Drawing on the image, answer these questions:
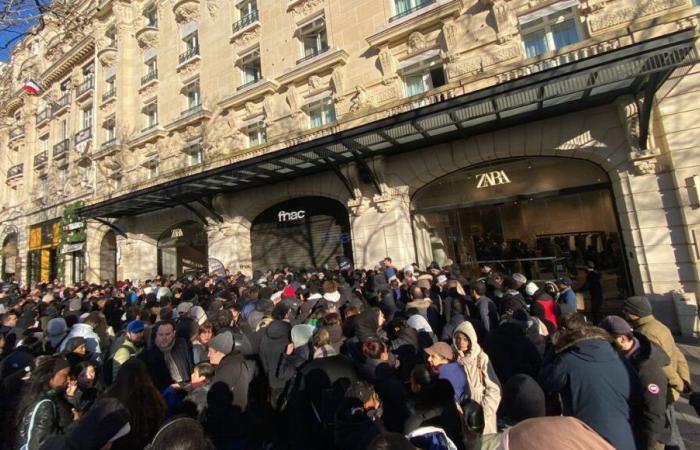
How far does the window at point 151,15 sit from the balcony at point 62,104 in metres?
9.96

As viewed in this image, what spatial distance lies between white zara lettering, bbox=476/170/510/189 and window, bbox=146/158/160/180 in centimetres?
1674

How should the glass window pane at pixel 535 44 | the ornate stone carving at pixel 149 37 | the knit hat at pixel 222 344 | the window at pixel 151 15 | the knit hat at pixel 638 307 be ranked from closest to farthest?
the knit hat at pixel 638 307 < the knit hat at pixel 222 344 < the glass window pane at pixel 535 44 < the ornate stone carving at pixel 149 37 < the window at pixel 151 15

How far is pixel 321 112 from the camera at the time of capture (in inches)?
525

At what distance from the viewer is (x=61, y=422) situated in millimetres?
2533

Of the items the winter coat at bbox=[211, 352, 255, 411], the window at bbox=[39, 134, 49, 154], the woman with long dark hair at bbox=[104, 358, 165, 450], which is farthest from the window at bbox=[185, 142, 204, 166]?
the window at bbox=[39, 134, 49, 154]

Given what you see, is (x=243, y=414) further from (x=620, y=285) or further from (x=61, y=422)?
(x=620, y=285)

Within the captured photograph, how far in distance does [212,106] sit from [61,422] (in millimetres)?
16000

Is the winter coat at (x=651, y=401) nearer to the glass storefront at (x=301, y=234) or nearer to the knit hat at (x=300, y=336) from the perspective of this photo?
the knit hat at (x=300, y=336)

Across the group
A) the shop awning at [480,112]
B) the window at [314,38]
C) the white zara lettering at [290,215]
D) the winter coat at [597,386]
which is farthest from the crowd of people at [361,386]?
the window at [314,38]

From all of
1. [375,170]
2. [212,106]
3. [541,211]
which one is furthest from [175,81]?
[541,211]

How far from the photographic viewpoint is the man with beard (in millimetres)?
3914

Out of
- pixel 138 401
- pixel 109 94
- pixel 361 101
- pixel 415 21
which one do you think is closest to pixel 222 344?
pixel 138 401

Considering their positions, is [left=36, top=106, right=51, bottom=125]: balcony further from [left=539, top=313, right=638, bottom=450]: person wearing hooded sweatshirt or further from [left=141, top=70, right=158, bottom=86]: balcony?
[left=539, top=313, right=638, bottom=450]: person wearing hooded sweatshirt

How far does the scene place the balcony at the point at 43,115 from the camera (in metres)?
25.9
